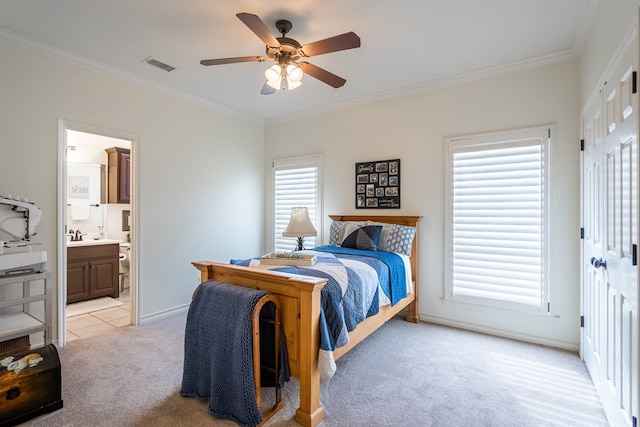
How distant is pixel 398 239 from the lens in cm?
349

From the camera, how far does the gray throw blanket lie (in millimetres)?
1837

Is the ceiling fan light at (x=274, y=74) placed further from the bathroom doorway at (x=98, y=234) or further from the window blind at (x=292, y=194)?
the window blind at (x=292, y=194)

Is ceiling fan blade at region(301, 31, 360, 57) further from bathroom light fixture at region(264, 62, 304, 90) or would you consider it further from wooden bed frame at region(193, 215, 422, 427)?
wooden bed frame at region(193, 215, 422, 427)

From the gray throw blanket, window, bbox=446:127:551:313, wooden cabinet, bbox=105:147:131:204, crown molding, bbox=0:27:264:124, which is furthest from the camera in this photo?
wooden cabinet, bbox=105:147:131:204

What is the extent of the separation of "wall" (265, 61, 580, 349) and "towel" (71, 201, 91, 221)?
3252 millimetres

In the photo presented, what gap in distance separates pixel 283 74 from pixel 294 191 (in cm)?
250

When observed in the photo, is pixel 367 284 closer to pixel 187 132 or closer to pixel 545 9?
pixel 545 9

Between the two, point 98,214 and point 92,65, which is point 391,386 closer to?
point 92,65

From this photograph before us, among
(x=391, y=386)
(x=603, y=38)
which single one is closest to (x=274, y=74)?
(x=603, y=38)

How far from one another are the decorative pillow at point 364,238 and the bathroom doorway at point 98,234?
2.40 m

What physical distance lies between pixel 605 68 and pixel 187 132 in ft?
13.2

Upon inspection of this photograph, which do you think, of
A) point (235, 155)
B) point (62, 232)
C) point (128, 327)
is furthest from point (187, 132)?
point (128, 327)

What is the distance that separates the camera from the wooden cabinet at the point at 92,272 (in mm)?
4266

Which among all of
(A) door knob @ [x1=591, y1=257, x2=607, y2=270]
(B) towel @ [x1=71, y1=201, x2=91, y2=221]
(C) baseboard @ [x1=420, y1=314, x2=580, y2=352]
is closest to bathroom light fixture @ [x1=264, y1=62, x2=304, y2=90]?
(A) door knob @ [x1=591, y1=257, x2=607, y2=270]
